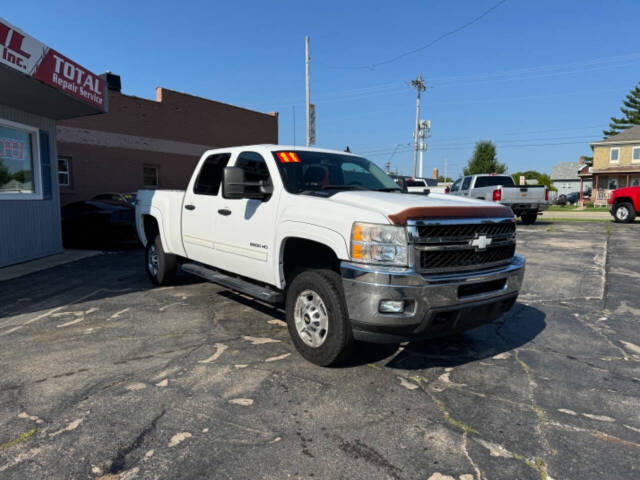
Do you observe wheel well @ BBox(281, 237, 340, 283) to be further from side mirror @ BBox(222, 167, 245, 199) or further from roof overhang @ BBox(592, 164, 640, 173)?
roof overhang @ BBox(592, 164, 640, 173)

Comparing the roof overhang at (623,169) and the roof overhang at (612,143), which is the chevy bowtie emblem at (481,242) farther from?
the roof overhang at (612,143)

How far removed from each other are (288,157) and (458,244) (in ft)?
6.66

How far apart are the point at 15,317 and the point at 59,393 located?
273 cm

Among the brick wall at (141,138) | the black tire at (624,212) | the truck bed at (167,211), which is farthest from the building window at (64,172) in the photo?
the black tire at (624,212)

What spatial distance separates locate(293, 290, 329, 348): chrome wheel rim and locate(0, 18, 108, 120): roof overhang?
5.86 metres

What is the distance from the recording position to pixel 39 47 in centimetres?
718

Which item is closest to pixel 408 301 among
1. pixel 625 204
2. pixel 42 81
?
pixel 42 81

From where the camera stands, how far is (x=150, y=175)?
20.9m

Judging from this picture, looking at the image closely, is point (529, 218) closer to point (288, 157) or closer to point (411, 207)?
point (288, 157)

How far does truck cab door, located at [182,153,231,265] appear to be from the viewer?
5.32 m

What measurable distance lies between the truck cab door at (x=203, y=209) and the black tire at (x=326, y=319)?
69.6 inches

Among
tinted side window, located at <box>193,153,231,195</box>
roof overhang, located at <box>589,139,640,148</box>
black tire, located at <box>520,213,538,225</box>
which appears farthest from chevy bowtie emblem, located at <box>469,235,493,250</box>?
roof overhang, located at <box>589,139,640,148</box>

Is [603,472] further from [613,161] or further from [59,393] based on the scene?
[613,161]

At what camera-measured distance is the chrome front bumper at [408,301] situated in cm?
323
